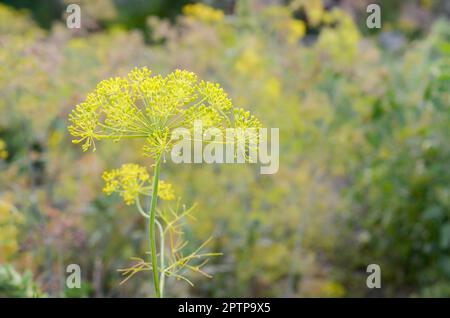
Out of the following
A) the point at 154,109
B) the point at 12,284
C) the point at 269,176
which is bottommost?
the point at 12,284

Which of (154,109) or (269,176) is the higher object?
(154,109)

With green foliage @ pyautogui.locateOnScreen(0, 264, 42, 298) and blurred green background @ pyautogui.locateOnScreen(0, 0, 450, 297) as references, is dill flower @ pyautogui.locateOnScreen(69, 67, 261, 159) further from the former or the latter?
blurred green background @ pyautogui.locateOnScreen(0, 0, 450, 297)

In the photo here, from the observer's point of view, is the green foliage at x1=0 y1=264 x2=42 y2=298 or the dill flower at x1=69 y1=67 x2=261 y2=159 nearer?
the dill flower at x1=69 y1=67 x2=261 y2=159

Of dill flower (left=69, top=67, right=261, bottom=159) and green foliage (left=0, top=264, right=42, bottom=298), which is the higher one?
dill flower (left=69, top=67, right=261, bottom=159)

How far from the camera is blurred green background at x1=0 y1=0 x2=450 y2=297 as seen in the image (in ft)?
11.4

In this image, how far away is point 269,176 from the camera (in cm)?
407

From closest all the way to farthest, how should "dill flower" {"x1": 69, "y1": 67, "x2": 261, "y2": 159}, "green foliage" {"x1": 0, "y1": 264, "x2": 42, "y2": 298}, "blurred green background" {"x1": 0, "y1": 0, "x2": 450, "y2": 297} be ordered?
"dill flower" {"x1": 69, "y1": 67, "x2": 261, "y2": 159}
"green foliage" {"x1": 0, "y1": 264, "x2": 42, "y2": 298}
"blurred green background" {"x1": 0, "y1": 0, "x2": 450, "y2": 297}

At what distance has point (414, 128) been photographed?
13.7 ft

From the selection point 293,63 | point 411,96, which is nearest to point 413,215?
point 411,96

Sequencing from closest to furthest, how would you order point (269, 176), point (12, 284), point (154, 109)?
point (154, 109), point (12, 284), point (269, 176)

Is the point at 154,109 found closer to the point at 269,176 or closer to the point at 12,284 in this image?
the point at 12,284

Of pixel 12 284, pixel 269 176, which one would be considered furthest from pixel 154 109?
pixel 269 176

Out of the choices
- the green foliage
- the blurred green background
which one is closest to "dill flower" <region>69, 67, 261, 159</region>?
the green foliage
